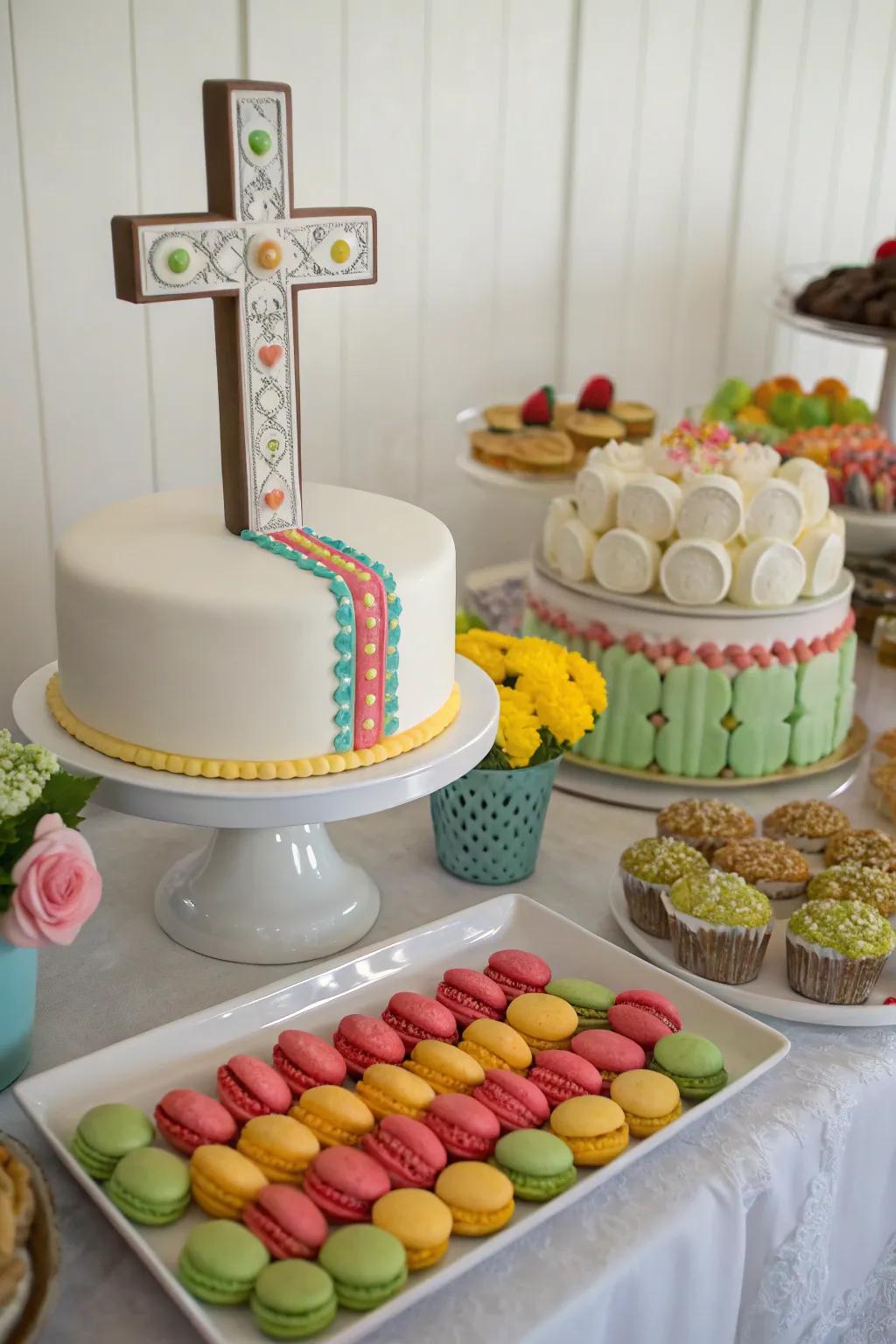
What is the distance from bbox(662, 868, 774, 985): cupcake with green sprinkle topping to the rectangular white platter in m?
0.05

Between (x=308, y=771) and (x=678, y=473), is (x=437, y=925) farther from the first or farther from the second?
(x=678, y=473)

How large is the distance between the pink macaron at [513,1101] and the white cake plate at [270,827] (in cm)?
23

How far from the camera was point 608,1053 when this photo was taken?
0.99 metres

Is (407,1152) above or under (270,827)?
under

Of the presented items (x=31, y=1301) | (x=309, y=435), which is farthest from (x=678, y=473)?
(x=31, y=1301)

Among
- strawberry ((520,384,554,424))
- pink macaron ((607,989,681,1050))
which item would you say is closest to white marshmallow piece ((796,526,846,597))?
strawberry ((520,384,554,424))

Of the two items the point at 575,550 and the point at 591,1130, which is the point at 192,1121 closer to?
the point at 591,1130

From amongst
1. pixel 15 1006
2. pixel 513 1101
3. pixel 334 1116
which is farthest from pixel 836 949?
pixel 15 1006

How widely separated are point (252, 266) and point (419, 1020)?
0.60 metres

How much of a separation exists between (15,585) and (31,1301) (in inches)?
36.1

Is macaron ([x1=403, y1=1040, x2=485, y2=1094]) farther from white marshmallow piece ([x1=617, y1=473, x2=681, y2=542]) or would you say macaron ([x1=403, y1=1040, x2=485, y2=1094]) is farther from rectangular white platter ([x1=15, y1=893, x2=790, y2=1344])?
white marshmallow piece ([x1=617, y1=473, x2=681, y2=542])

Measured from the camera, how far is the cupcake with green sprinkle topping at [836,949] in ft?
3.58

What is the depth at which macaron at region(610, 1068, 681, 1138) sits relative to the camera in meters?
0.95

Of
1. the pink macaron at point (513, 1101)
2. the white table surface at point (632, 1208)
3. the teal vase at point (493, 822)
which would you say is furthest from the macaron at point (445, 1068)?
the teal vase at point (493, 822)
